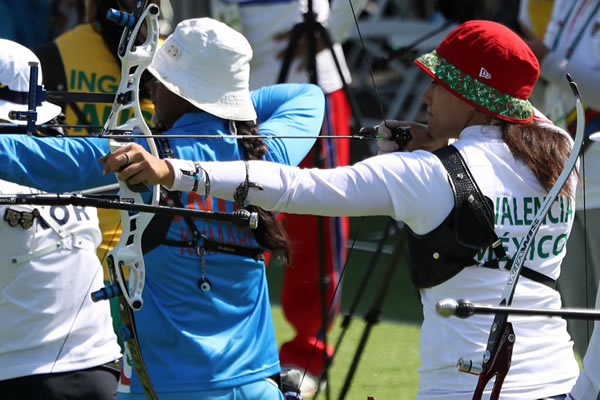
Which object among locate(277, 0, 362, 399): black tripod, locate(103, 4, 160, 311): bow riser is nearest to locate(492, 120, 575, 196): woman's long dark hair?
locate(103, 4, 160, 311): bow riser

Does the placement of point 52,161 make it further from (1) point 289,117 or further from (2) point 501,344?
(2) point 501,344

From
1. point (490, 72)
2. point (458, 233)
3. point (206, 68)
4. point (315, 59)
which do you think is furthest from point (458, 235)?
point (315, 59)

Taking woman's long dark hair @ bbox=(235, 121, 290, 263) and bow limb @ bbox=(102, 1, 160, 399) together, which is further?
woman's long dark hair @ bbox=(235, 121, 290, 263)

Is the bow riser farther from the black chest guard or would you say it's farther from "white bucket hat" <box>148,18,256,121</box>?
the black chest guard

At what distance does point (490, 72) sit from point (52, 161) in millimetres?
909

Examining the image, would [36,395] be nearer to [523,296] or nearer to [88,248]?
[88,248]

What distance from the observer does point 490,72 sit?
208 centimetres

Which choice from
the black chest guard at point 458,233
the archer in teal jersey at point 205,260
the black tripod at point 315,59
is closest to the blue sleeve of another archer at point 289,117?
the archer in teal jersey at point 205,260

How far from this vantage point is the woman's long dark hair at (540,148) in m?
2.02

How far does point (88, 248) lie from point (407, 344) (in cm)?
217

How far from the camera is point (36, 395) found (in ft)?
7.99

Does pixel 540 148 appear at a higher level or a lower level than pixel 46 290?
higher

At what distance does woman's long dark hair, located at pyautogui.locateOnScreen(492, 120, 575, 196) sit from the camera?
2.02 metres

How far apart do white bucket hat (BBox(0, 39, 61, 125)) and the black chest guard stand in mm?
973
